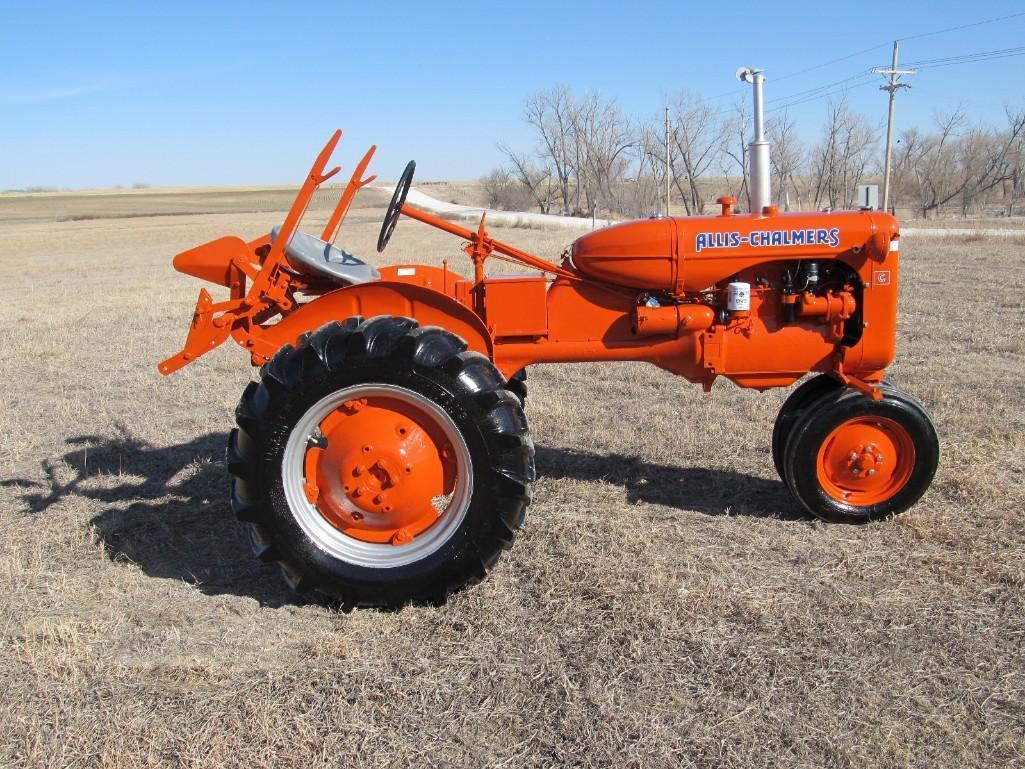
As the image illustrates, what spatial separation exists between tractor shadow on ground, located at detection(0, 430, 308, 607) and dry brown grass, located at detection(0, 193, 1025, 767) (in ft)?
0.07

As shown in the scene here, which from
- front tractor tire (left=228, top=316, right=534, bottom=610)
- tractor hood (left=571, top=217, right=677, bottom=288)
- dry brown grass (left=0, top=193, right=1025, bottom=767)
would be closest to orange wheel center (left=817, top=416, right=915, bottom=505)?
dry brown grass (left=0, top=193, right=1025, bottom=767)

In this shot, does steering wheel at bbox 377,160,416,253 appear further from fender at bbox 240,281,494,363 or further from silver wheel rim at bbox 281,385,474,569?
silver wheel rim at bbox 281,385,474,569

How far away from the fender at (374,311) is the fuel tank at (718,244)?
2.45 feet

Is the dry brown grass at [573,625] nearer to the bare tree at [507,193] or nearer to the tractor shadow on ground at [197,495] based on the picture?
the tractor shadow on ground at [197,495]

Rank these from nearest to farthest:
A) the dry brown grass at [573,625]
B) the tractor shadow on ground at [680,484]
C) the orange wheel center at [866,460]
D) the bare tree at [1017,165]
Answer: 1. the dry brown grass at [573,625]
2. the orange wheel center at [866,460]
3. the tractor shadow on ground at [680,484]
4. the bare tree at [1017,165]

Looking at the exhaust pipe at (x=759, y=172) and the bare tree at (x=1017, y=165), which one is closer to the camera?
the exhaust pipe at (x=759, y=172)

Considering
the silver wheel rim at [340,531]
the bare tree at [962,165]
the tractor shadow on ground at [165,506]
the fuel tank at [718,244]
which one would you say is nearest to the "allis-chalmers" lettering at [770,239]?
the fuel tank at [718,244]

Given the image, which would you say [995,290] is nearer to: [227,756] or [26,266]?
[227,756]

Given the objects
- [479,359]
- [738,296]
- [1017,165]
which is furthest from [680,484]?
[1017,165]

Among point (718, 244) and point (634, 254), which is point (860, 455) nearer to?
point (718, 244)

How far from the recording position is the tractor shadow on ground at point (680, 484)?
15.5ft

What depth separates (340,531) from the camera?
12.5 feet

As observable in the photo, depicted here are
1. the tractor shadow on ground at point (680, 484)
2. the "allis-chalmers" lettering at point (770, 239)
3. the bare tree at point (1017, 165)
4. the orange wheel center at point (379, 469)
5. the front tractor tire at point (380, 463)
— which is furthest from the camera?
the bare tree at point (1017, 165)

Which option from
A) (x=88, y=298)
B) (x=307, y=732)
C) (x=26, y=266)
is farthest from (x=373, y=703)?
(x=26, y=266)
